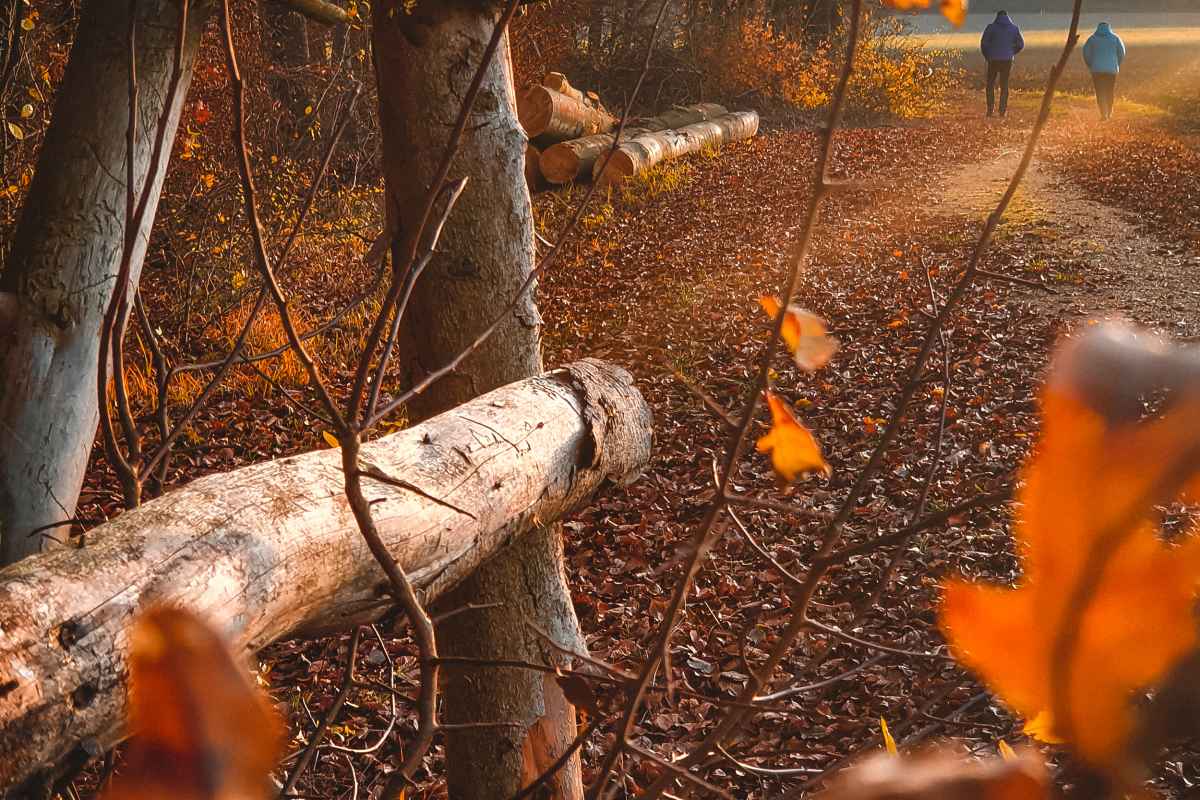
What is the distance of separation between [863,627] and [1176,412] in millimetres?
3886

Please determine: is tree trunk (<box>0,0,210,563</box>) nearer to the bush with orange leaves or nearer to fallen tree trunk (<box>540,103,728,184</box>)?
fallen tree trunk (<box>540,103,728,184</box>)

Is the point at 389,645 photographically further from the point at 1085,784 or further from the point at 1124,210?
the point at 1124,210

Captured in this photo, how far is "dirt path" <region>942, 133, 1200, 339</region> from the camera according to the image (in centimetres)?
727

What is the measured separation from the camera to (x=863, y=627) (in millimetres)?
3826

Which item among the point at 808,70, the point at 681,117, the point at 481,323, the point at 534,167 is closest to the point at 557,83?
the point at 534,167

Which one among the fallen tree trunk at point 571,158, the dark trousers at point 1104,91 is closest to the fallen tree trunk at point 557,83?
the fallen tree trunk at point 571,158

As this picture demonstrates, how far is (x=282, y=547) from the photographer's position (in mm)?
1535

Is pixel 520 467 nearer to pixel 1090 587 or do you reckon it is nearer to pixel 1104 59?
pixel 1090 587

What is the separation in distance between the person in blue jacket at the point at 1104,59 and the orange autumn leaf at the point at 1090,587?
62.5 ft

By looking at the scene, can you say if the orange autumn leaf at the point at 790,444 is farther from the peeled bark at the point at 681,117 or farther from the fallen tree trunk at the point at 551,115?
the peeled bark at the point at 681,117

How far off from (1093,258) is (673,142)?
5762 mm

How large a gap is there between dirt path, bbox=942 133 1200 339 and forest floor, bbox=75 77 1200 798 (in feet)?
0.11

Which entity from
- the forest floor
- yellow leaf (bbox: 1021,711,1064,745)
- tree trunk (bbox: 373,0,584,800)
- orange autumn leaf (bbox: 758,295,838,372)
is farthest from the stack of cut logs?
yellow leaf (bbox: 1021,711,1064,745)

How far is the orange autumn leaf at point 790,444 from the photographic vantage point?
3.12 ft
